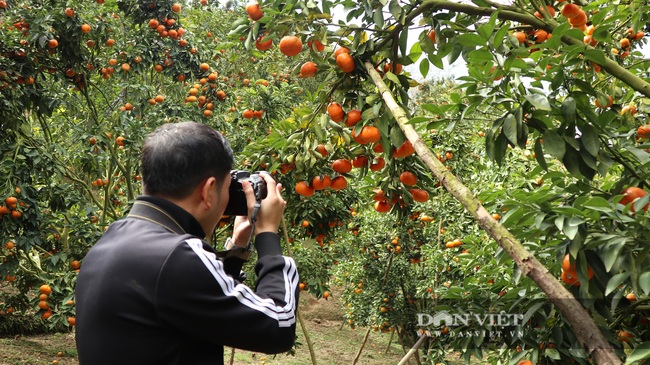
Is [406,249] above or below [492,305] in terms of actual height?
below

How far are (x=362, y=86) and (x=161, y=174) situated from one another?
3.81ft

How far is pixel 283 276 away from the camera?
146 cm

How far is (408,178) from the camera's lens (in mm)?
2562

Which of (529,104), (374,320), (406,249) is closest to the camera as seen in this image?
(529,104)

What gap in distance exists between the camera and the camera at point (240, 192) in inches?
63.6

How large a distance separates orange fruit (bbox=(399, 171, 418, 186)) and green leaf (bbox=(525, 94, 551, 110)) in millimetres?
960

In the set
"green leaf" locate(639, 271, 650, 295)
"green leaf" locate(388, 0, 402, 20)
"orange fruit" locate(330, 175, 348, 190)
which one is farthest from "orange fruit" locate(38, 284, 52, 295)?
"green leaf" locate(639, 271, 650, 295)

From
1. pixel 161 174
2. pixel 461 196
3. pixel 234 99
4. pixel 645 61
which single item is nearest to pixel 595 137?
pixel 461 196

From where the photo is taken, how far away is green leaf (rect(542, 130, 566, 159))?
1676 millimetres

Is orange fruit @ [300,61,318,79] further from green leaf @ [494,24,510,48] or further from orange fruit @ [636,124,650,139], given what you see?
orange fruit @ [636,124,650,139]

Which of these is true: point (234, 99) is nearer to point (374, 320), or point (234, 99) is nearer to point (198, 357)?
point (374, 320)

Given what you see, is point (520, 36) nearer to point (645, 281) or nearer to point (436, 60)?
point (436, 60)

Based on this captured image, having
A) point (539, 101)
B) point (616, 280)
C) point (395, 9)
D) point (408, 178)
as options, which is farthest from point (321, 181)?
point (616, 280)

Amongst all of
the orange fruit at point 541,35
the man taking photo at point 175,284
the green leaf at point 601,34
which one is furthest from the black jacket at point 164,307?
the orange fruit at point 541,35
